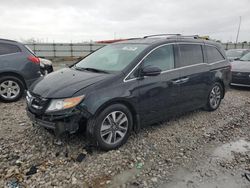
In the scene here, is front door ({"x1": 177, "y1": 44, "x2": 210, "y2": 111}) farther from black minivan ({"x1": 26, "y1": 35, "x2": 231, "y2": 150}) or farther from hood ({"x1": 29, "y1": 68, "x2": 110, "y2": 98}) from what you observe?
hood ({"x1": 29, "y1": 68, "x2": 110, "y2": 98})

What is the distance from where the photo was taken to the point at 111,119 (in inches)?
128

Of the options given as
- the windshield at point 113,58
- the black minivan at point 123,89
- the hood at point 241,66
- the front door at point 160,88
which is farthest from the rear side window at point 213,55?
the hood at point 241,66

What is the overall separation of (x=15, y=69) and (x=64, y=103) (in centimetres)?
341

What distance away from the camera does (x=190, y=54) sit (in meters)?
4.53

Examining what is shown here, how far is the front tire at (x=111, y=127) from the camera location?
3.09 m

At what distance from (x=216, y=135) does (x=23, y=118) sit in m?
3.79

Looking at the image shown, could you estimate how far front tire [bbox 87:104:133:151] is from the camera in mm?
3091

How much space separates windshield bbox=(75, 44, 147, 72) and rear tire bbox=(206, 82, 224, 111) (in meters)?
2.21

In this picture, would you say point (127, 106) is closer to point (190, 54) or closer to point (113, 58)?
point (113, 58)

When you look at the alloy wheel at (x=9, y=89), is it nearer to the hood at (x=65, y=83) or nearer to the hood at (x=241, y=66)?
the hood at (x=65, y=83)

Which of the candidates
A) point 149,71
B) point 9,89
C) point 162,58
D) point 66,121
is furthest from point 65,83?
point 9,89

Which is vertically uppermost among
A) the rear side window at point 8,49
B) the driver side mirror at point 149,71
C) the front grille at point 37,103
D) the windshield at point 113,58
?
the rear side window at point 8,49

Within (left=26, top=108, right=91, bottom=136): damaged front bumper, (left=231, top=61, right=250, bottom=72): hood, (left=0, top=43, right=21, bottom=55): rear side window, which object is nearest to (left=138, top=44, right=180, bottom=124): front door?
(left=26, top=108, right=91, bottom=136): damaged front bumper

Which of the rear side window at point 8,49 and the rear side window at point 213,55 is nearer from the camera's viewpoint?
the rear side window at point 213,55
